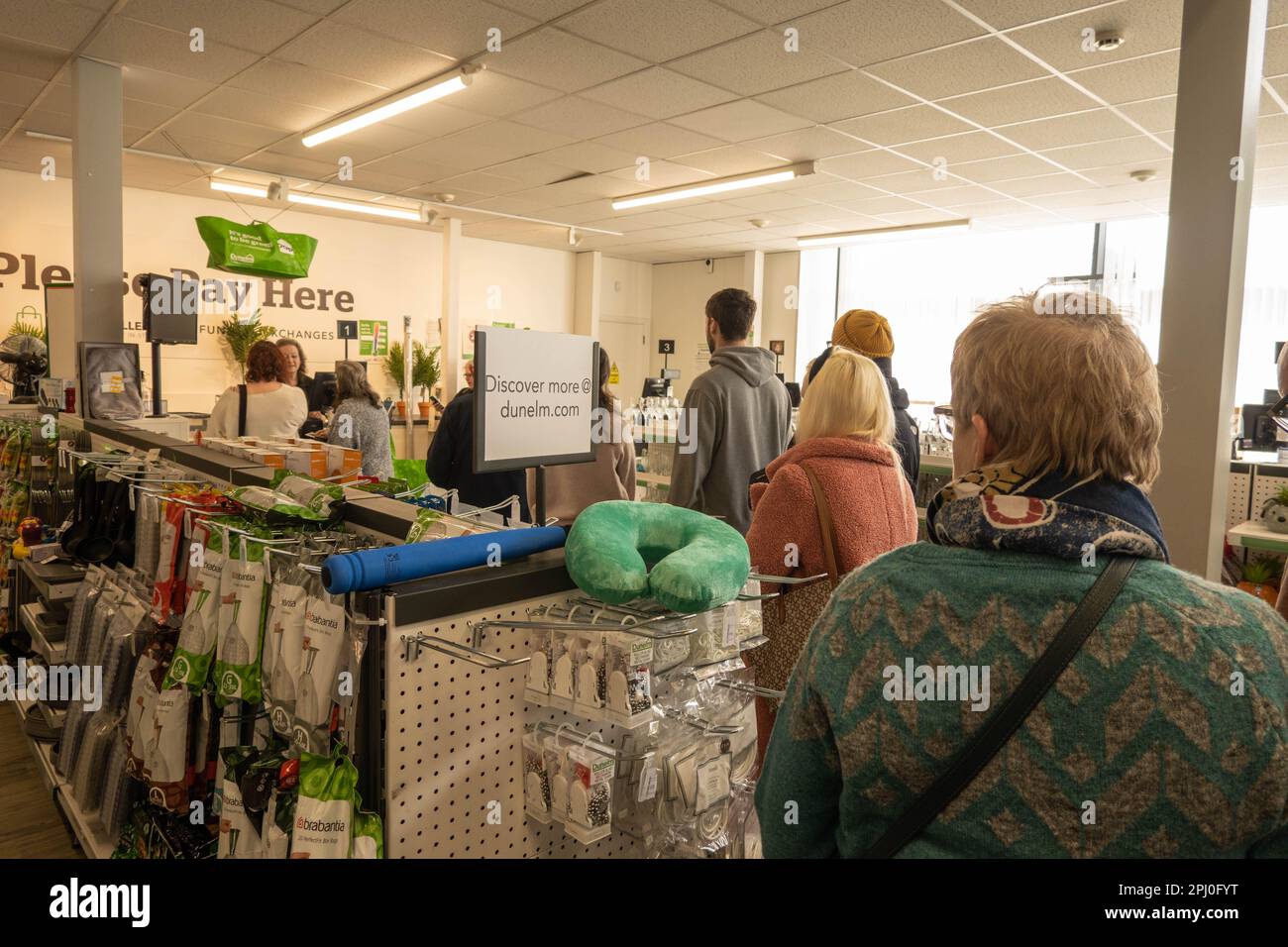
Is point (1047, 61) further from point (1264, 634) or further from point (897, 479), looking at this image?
point (1264, 634)

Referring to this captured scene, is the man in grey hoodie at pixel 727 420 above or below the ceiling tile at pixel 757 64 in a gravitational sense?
below

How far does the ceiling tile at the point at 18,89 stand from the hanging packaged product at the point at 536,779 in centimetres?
601

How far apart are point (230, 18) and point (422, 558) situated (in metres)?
4.26

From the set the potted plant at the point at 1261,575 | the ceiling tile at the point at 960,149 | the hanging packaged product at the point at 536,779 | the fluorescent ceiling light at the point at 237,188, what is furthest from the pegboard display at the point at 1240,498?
the fluorescent ceiling light at the point at 237,188

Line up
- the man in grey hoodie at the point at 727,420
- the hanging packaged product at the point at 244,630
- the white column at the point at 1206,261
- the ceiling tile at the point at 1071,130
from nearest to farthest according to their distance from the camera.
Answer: the hanging packaged product at the point at 244,630 → the white column at the point at 1206,261 → the man in grey hoodie at the point at 727,420 → the ceiling tile at the point at 1071,130

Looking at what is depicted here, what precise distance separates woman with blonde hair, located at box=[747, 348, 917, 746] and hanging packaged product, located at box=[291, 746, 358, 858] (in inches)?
40.9

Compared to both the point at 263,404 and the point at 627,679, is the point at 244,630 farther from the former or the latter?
the point at 263,404

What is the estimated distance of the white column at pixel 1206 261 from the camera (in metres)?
2.66

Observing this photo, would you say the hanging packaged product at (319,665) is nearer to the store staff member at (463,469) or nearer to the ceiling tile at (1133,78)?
the store staff member at (463,469)

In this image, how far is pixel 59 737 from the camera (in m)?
2.91

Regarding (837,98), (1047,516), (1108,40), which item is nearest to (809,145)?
(837,98)

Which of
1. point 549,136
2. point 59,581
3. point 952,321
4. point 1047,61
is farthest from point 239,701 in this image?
point 952,321

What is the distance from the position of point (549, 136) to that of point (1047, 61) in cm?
340

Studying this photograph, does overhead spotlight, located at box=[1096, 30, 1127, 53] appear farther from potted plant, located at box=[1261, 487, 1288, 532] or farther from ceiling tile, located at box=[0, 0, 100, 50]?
ceiling tile, located at box=[0, 0, 100, 50]
